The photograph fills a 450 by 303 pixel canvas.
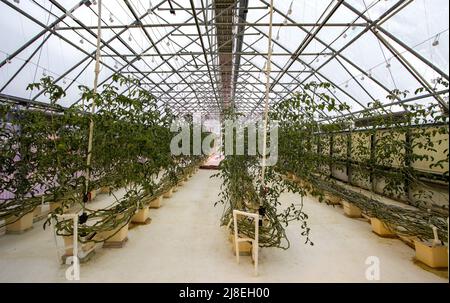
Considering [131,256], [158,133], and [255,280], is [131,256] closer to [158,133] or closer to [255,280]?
[255,280]

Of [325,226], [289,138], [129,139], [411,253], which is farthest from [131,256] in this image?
[411,253]

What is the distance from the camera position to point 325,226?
13.5 ft

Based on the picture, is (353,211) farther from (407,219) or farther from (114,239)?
(114,239)

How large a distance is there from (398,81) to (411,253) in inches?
126

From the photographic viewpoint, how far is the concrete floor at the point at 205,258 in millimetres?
2436

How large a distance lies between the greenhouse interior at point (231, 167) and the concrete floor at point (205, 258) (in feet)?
0.07

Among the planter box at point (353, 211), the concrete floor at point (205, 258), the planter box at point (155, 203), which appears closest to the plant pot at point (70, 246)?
the concrete floor at point (205, 258)

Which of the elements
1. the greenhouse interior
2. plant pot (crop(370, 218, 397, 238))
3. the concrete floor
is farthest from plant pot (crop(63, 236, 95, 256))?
plant pot (crop(370, 218, 397, 238))

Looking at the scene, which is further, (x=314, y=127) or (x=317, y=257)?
(x=314, y=127)

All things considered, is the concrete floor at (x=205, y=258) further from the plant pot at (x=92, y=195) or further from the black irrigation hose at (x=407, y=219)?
the plant pot at (x=92, y=195)

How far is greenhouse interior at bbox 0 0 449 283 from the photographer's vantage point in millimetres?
2561

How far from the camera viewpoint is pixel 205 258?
2.81 meters

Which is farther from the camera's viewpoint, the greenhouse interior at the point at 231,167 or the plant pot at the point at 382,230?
the plant pot at the point at 382,230

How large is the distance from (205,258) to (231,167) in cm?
132
